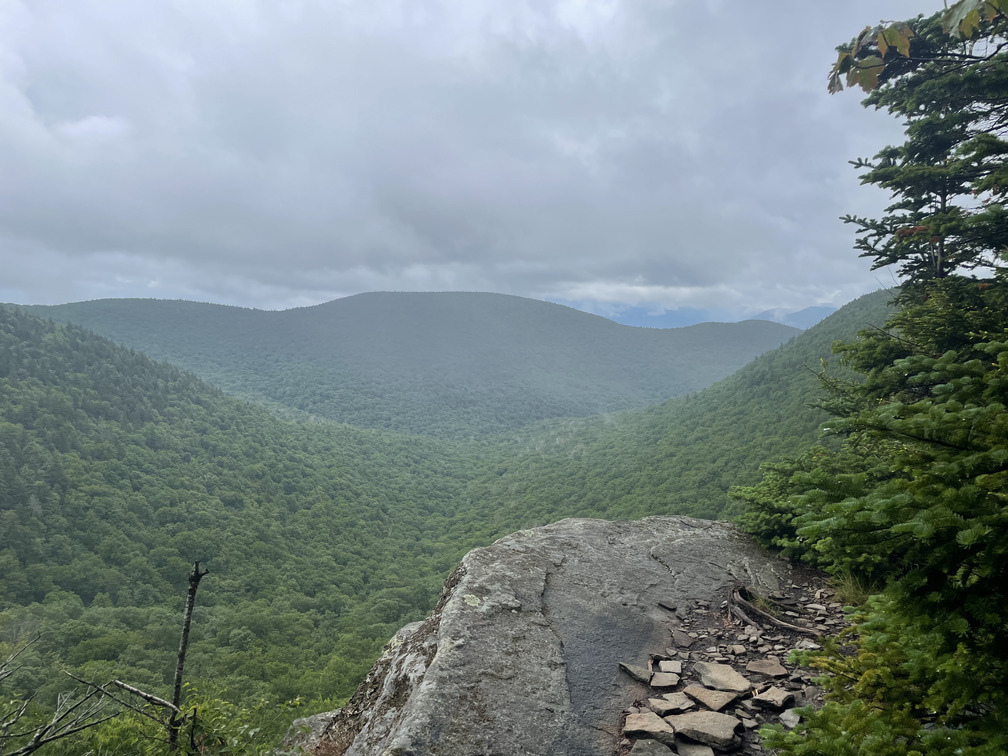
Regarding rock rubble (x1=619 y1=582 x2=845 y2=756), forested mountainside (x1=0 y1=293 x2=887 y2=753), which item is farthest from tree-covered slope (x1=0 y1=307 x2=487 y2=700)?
rock rubble (x1=619 y1=582 x2=845 y2=756)

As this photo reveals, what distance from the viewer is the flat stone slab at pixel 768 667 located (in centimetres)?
485

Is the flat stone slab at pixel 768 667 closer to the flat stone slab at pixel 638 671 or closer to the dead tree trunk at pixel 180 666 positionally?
the flat stone slab at pixel 638 671

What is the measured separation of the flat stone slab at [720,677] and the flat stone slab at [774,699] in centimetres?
20

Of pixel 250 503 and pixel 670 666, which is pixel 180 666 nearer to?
pixel 670 666

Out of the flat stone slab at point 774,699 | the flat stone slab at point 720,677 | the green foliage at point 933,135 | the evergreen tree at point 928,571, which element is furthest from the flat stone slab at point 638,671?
the green foliage at point 933,135

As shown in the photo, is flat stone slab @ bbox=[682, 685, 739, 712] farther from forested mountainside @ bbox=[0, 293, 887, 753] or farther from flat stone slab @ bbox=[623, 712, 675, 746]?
forested mountainside @ bbox=[0, 293, 887, 753]

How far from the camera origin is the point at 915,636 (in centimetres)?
270

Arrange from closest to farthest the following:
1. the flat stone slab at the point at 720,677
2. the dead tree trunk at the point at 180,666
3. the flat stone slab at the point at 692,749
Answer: the flat stone slab at the point at 692,749, the dead tree trunk at the point at 180,666, the flat stone slab at the point at 720,677

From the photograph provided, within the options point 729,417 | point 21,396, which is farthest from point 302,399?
point 729,417

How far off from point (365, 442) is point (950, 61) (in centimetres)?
10688

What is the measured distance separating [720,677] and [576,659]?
1461 millimetres

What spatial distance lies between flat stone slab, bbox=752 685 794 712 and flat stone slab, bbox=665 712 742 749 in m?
0.38

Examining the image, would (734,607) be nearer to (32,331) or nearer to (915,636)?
(915,636)

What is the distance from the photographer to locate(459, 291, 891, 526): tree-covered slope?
41000mm
